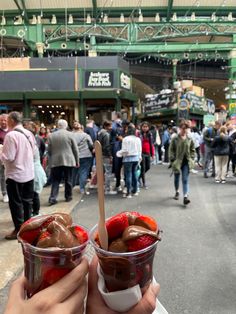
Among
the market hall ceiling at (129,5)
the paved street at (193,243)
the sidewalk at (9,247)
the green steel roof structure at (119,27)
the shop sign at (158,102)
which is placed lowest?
the paved street at (193,243)

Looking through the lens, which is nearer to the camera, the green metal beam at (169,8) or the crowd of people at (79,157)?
the crowd of people at (79,157)

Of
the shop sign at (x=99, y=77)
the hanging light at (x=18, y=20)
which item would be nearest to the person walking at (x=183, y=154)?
the shop sign at (x=99, y=77)

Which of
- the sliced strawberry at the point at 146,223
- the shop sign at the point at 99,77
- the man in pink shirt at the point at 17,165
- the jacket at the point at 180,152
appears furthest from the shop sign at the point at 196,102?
the sliced strawberry at the point at 146,223

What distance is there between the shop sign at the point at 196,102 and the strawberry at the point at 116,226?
21107mm

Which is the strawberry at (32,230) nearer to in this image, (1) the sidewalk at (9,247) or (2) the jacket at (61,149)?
(1) the sidewalk at (9,247)

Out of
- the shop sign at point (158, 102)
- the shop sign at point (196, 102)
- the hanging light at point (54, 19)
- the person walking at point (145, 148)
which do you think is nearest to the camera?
the person walking at point (145, 148)

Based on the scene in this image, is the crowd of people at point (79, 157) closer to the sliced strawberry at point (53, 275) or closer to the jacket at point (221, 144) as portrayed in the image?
the jacket at point (221, 144)

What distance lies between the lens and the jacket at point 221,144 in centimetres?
1015

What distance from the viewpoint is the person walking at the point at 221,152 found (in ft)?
33.4

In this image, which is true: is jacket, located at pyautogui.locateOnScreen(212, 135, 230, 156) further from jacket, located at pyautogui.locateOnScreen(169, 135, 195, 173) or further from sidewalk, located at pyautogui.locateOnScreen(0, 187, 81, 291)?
sidewalk, located at pyautogui.locateOnScreen(0, 187, 81, 291)

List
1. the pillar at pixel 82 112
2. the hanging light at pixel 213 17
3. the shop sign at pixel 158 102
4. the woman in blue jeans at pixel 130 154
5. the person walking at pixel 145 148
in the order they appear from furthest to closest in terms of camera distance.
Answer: the hanging light at pixel 213 17, the shop sign at pixel 158 102, the pillar at pixel 82 112, the person walking at pixel 145 148, the woman in blue jeans at pixel 130 154

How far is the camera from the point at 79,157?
8.31 metres

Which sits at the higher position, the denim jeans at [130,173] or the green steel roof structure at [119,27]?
the green steel roof structure at [119,27]

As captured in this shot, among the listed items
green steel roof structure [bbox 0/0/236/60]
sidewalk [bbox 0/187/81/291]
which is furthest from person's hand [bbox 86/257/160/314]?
green steel roof structure [bbox 0/0/236/60]
